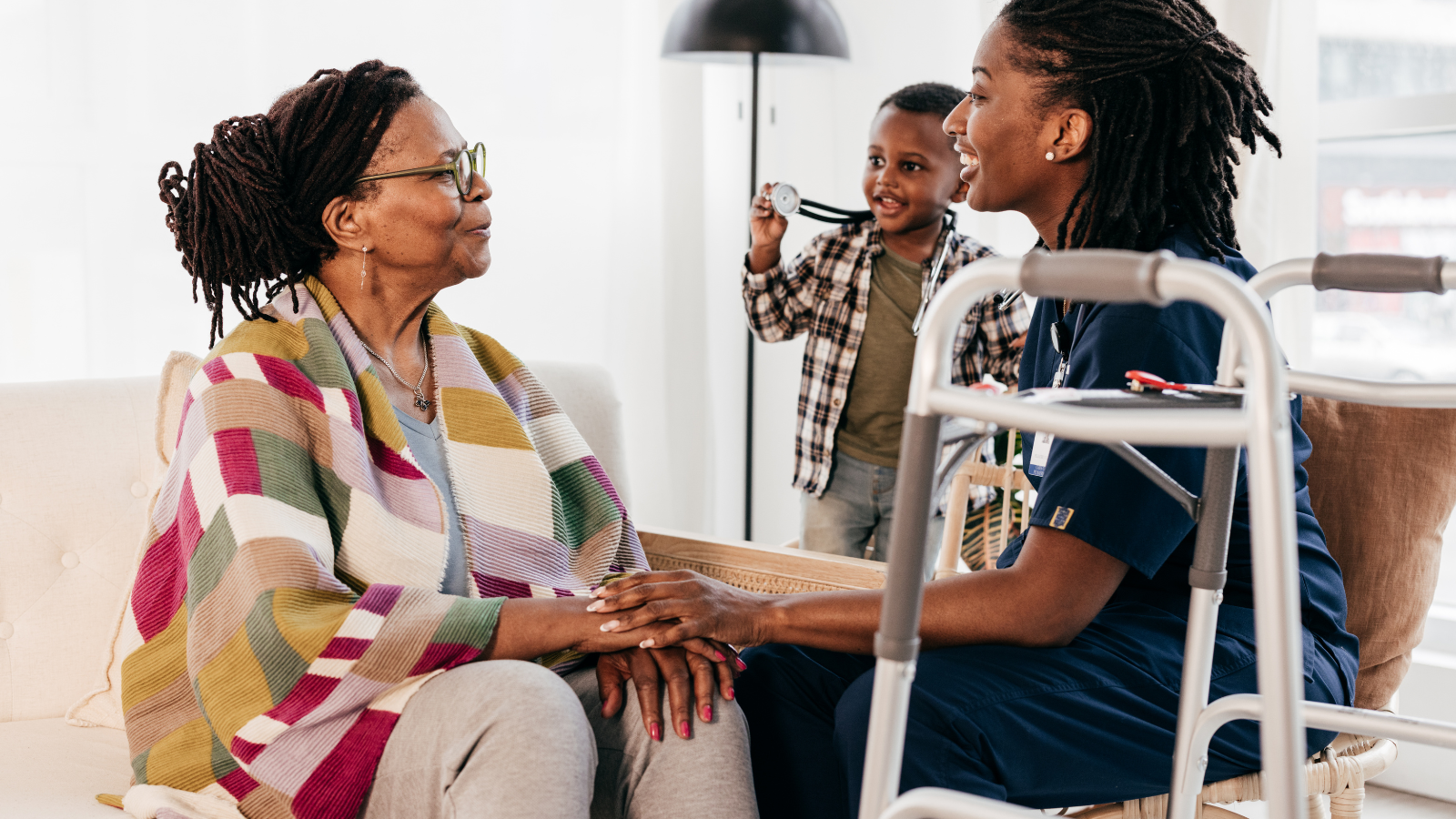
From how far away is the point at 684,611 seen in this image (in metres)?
1.28

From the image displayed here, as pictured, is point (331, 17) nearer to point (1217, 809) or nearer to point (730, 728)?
point (730, 728)

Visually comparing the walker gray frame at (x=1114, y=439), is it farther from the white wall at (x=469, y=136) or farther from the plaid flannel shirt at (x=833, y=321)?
the white wall at (x=469, y=136)

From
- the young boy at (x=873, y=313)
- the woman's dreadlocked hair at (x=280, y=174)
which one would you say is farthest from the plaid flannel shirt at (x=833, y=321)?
the woman's dreadlocked hair at (x=280, y=174)

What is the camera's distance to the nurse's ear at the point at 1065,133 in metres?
1.34

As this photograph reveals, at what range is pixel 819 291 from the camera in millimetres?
2545

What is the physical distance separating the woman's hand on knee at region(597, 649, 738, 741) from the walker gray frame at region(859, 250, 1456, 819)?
1.49 feet

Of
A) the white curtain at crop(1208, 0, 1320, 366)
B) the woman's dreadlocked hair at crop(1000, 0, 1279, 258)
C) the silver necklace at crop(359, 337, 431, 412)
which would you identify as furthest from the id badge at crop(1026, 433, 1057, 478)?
the white curtain at crop(1208, 0, 1320, 366)

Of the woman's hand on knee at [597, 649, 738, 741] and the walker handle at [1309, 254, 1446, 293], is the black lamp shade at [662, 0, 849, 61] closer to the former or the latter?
the woman's hand on knee at [597, 649, 738, 741]

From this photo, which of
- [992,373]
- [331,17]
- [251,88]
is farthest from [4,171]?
[992,373]

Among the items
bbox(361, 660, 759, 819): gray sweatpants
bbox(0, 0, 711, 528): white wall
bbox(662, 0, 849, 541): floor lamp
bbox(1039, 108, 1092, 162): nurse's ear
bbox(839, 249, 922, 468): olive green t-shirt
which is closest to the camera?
bbox(361, 660, 759, 819): gray sweatpants

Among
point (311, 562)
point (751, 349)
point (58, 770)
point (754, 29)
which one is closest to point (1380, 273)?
point (311, 562)

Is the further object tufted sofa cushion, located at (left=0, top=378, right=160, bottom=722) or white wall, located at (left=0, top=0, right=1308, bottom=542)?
white wall, located at (left=0, top=0, right=1308, bottom=542)

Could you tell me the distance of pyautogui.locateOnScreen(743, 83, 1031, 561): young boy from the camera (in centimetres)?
235

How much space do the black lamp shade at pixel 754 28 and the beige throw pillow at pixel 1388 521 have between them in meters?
1.61
